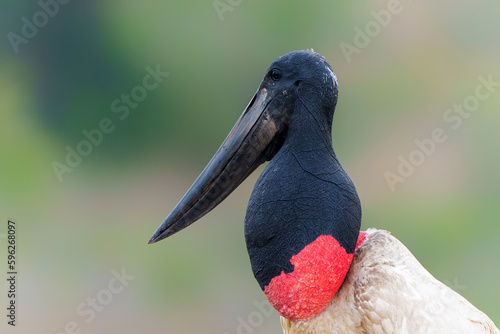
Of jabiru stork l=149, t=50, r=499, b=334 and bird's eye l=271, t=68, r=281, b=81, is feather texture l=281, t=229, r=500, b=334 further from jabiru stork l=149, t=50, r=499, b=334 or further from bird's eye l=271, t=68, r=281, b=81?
bird's eye l=271, t=68, r=281, b=81

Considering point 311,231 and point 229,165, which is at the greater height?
point 229,165

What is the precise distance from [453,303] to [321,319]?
32 centimetres

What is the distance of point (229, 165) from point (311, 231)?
0.98 feet

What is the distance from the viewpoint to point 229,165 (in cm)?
153

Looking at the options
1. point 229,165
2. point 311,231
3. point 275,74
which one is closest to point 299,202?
point 311,231

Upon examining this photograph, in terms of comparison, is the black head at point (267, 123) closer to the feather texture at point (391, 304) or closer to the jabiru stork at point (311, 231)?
the jabiru stork at point (311, 231)

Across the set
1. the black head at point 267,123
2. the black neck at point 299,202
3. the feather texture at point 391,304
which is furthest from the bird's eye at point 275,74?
the feather texture at point 391,304

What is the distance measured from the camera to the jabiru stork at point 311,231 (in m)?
1.36

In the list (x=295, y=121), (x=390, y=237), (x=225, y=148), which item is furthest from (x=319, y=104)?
(x=390, y=237)

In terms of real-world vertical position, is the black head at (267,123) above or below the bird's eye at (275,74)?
below

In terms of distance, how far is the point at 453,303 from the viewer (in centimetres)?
140

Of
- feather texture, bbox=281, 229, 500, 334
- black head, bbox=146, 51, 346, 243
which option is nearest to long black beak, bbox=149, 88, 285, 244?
black head, bbox=146, 51, 346, 243

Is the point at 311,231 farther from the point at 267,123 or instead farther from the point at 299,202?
the point at 267,123

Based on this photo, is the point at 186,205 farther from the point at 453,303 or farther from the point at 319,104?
the point at 453,303
